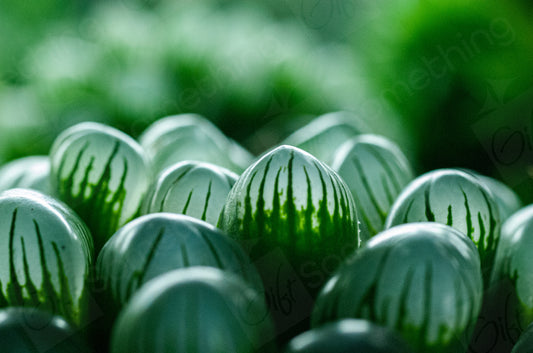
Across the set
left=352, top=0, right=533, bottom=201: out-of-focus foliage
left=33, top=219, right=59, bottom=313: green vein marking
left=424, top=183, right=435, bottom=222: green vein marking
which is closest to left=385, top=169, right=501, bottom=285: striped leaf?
left=424, top=183, right=435, bottom=222: green vein marking

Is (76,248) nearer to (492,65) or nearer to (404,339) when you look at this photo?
(404,339)

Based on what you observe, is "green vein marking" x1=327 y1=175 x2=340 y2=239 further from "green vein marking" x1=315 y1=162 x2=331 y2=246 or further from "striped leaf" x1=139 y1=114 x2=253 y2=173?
"striped leaf" x1=139 y1=114 x2=253 y2=173

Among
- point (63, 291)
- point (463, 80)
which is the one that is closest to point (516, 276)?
point (63, 291)

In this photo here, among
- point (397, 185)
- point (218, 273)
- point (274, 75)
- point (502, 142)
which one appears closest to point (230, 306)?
point (218, 273)

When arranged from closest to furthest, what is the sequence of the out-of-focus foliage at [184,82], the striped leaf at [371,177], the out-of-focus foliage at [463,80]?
the striped leaf at [371,177], the out-of-focus foliage at [463,80], the out-of-focus foliage at [184,82]

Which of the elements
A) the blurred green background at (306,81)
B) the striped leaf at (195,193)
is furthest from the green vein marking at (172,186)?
the blurred green background at (306,81)

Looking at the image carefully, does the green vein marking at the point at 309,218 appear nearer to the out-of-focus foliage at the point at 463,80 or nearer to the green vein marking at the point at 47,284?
the green vein marking at the point at 47,284

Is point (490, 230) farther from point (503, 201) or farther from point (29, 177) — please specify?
point (29, 177)
